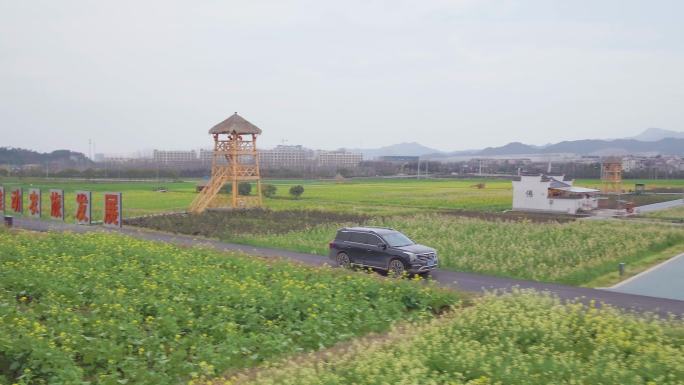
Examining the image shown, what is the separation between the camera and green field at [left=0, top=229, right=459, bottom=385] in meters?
9.53

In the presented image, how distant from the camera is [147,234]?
30609mm

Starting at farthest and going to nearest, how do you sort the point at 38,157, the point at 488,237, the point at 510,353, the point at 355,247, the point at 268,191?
the point at 38,157
the point at 268,191
the point at 488,237
the point at 355,247
the point at 510,353

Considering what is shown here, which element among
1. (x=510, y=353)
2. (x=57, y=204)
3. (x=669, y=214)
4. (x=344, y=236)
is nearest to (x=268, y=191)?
(x=57, y=204)

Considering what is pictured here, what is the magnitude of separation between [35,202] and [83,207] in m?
5.60

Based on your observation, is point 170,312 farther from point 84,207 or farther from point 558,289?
point 84,207

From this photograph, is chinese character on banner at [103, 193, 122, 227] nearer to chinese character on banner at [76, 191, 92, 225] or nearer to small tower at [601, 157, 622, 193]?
chinese character on banner at [76, 191, 92, 225]

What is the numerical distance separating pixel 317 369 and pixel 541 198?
1557 inches

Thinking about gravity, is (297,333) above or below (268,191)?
below

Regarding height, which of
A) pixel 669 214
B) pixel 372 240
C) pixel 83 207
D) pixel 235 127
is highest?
pixel 235 127

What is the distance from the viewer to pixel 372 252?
65.6ft

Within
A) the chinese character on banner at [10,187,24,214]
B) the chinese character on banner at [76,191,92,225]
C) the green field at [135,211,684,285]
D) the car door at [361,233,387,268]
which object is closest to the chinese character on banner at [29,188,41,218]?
the chinese character on banner at [10,187,24,214]

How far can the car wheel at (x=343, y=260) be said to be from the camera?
67.9 ft

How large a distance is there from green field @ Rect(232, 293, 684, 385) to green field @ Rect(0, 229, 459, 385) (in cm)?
87

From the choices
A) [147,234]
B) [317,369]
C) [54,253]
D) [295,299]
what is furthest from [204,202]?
[317,369]
